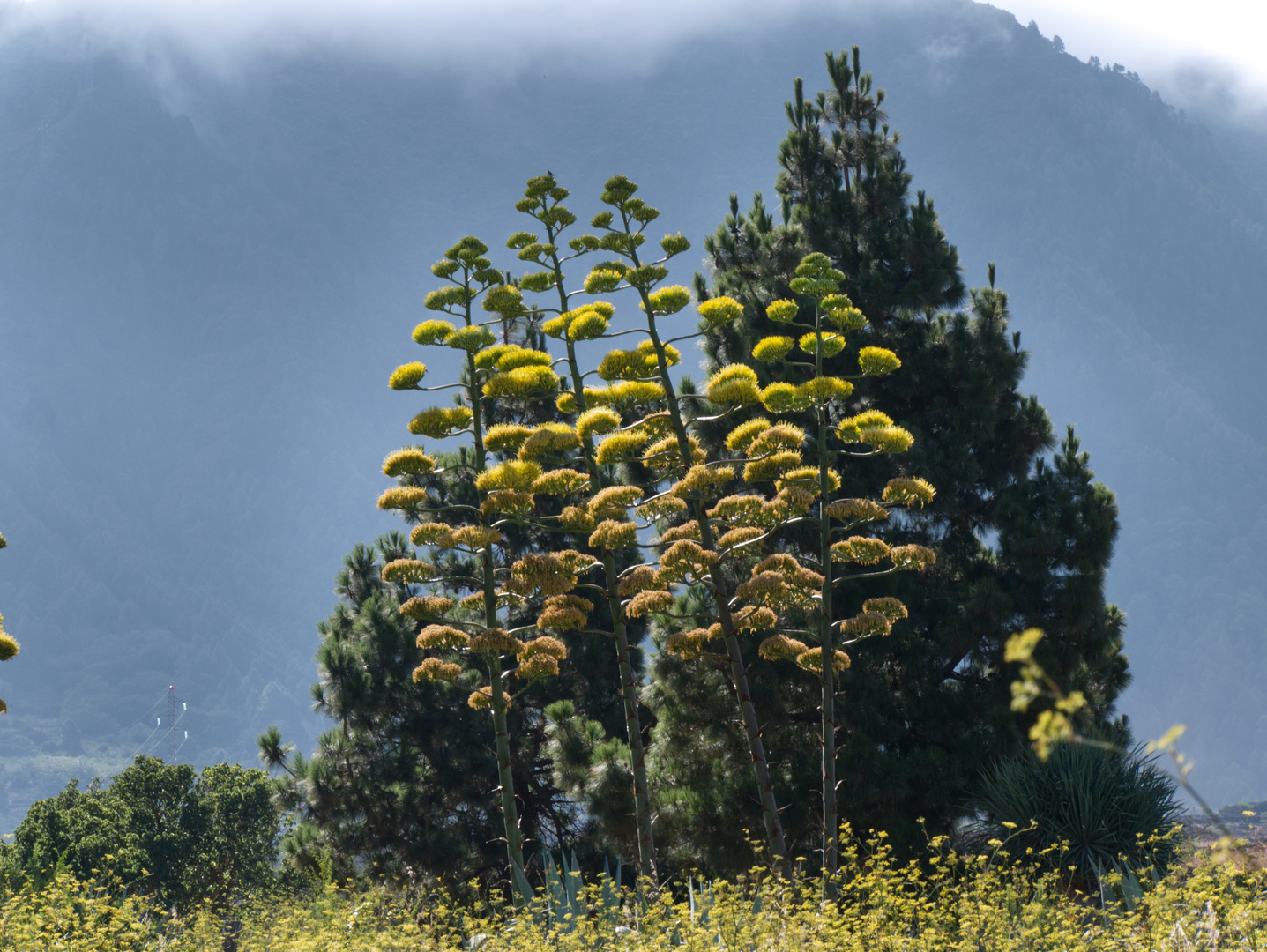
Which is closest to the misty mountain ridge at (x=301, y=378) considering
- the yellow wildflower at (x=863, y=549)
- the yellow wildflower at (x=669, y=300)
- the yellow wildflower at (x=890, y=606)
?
the yellow wildflower at (x=890, y=606)

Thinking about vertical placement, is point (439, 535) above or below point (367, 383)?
below

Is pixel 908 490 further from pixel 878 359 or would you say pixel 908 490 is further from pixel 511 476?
pixel 511 476

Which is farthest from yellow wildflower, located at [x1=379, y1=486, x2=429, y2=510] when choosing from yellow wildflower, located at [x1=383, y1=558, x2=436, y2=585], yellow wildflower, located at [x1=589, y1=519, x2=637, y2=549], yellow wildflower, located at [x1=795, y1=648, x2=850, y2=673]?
yellow wildflower, located at [x1=795, y1=648, x2=850, y2=673]

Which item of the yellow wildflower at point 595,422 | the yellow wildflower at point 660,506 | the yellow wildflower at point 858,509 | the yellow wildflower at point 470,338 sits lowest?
the yellow wildflower at point 858,509

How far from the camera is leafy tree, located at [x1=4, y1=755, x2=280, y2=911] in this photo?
2447 centimetres

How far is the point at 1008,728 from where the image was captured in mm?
9539

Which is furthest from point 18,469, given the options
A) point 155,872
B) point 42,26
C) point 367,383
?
point 155,872

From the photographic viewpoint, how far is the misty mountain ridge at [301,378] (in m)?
143

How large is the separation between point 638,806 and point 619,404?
3.13m

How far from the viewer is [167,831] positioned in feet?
85.3

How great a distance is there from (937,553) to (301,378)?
644 ft

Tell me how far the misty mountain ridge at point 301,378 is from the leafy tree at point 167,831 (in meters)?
121

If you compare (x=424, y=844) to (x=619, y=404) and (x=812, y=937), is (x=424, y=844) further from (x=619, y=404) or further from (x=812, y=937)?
(x=812, y=937)

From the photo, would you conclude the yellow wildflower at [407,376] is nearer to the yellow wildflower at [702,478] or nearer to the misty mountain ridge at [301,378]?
the yellow wildflower at [702,478]
